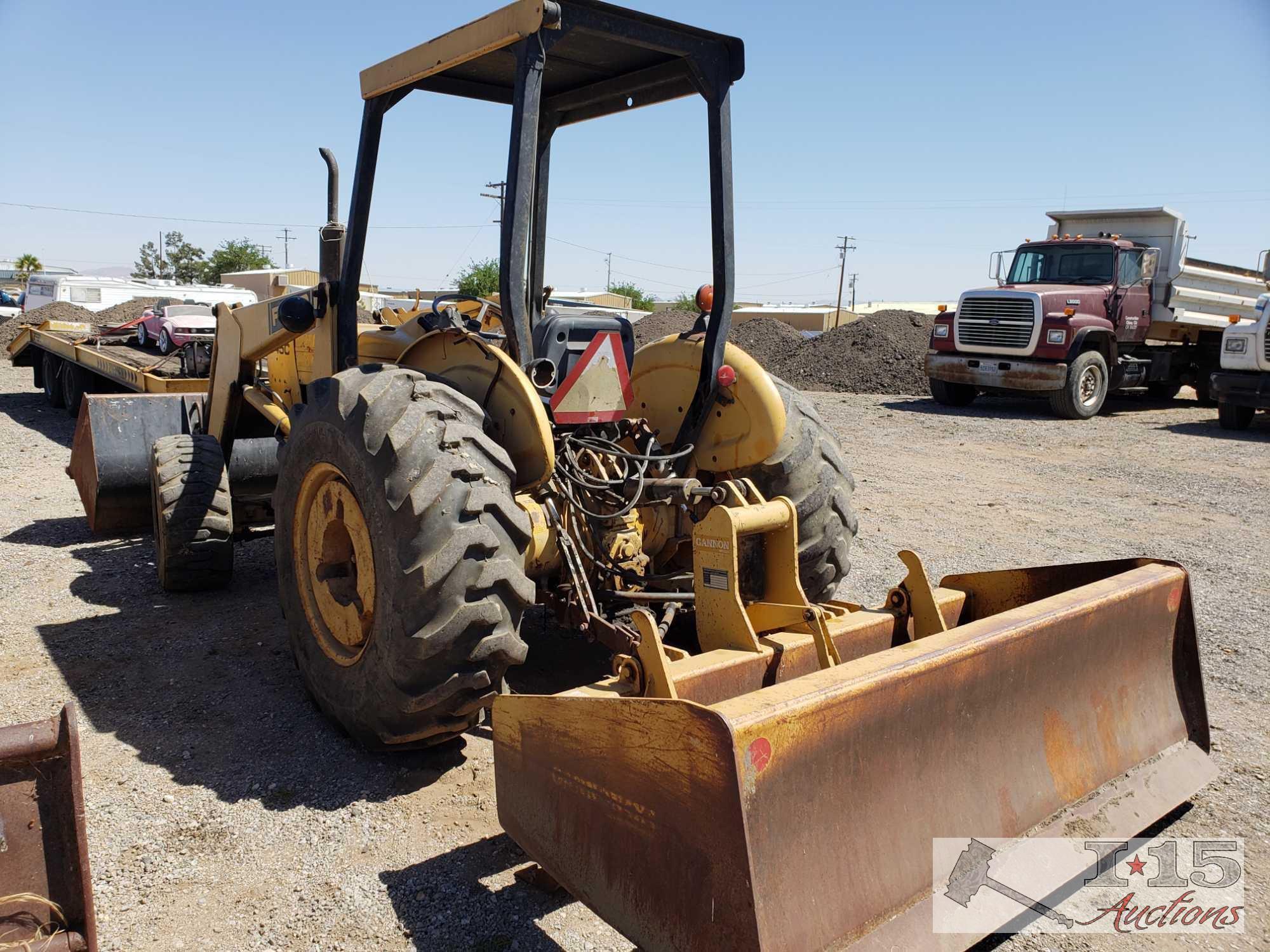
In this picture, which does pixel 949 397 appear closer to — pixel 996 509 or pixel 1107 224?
pixel 1107 224

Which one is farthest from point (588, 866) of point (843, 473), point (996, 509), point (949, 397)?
point (949, 397)

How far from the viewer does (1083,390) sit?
15016 millimetres

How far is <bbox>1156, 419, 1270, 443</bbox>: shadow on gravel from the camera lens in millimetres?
13320

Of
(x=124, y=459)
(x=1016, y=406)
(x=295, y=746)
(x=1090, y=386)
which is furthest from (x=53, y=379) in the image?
(x=1090, y=386)

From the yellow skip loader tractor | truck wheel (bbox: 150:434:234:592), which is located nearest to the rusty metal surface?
the yellow skip loader tractor

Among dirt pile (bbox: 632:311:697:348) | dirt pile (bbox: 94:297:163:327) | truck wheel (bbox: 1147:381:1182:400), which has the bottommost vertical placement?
truck wheel (bbox: 1147:381:1182:400)

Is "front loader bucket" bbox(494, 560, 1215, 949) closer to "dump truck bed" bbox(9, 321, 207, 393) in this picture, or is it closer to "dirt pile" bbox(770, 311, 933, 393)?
"dump truck bed" bbox(9, 321, 207, 393)

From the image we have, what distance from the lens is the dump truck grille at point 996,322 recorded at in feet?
49.3

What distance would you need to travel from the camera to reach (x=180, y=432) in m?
6.36

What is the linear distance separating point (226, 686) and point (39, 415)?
11.7m

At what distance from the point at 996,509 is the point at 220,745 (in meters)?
6.99

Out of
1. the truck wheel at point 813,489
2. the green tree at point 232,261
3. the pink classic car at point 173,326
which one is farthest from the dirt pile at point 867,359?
the green tree at point 232,261

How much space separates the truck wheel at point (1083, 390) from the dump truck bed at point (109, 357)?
491 inches

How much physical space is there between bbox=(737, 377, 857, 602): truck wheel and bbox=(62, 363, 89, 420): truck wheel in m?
11.5
